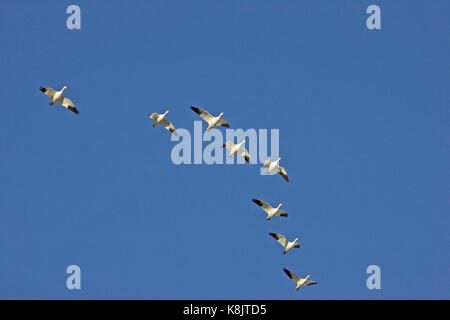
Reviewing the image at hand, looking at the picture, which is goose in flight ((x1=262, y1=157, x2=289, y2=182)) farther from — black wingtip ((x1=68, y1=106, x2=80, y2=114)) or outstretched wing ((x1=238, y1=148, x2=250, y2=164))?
black wingtip ((x1=68, y1=106, x2=80, y2=114))

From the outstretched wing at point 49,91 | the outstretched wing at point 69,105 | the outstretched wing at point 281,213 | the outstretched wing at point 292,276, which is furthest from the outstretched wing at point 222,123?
the outstretched wing at point 49,91

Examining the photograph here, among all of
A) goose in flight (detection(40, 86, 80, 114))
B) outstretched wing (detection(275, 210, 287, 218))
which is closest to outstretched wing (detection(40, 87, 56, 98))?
goose in flight (detection(40, 86, 80, 114))

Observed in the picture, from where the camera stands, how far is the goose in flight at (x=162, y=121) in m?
49.4

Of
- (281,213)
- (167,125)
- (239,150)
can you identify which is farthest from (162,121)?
(281,213)

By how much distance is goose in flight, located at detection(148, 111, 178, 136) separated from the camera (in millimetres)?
49406

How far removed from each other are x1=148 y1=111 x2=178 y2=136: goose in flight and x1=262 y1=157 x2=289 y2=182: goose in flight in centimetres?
416

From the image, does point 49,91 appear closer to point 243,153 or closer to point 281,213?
point 243,153

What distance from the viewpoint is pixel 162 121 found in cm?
4984

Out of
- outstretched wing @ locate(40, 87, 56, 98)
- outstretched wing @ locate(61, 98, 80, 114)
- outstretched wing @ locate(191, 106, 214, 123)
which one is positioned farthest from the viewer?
outstretched wing @ locate(61, 98, 80, 114)
